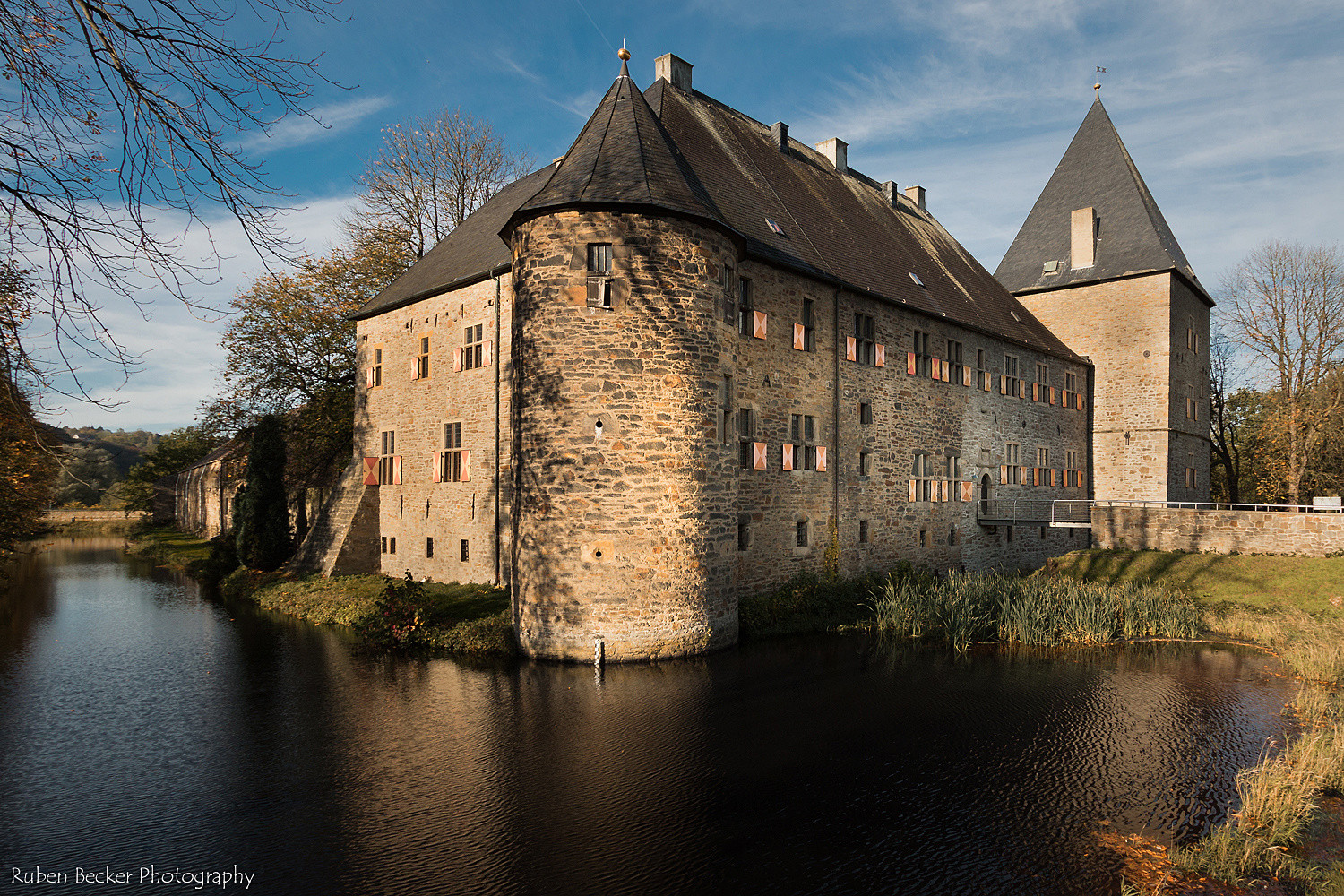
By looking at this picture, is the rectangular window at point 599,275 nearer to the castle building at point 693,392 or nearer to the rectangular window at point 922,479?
the castle building at point 693,392

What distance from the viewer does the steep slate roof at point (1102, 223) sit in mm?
25297

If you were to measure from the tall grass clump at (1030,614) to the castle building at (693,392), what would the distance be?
2.51m

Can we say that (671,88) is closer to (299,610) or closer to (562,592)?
(562,592)

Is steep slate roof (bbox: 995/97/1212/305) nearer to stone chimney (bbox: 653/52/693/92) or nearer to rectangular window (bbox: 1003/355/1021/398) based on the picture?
rectangular window (bbox: 1003/355/1021/398)

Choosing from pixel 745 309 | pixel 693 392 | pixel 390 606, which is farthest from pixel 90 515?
pixel 693 392

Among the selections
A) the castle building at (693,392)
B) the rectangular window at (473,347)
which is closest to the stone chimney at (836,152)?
the castle building at (693,392)

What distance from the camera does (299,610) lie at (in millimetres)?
16375

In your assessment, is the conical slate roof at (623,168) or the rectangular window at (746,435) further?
the rectangular window at (746,435)

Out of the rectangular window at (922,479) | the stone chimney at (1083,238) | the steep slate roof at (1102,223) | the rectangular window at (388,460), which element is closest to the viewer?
the rectangular window at (922,479)

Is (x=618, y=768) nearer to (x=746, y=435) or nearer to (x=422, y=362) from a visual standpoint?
(x=746, y=435)

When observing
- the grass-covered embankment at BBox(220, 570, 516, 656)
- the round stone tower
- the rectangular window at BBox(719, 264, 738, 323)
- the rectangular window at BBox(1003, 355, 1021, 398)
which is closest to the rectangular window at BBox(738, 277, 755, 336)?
the rectangular window at BBox(719, 264, 738, 323)

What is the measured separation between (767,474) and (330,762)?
9.50 meters

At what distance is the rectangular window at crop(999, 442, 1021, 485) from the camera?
22.3m

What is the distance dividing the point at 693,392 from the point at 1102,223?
75.5 ft
